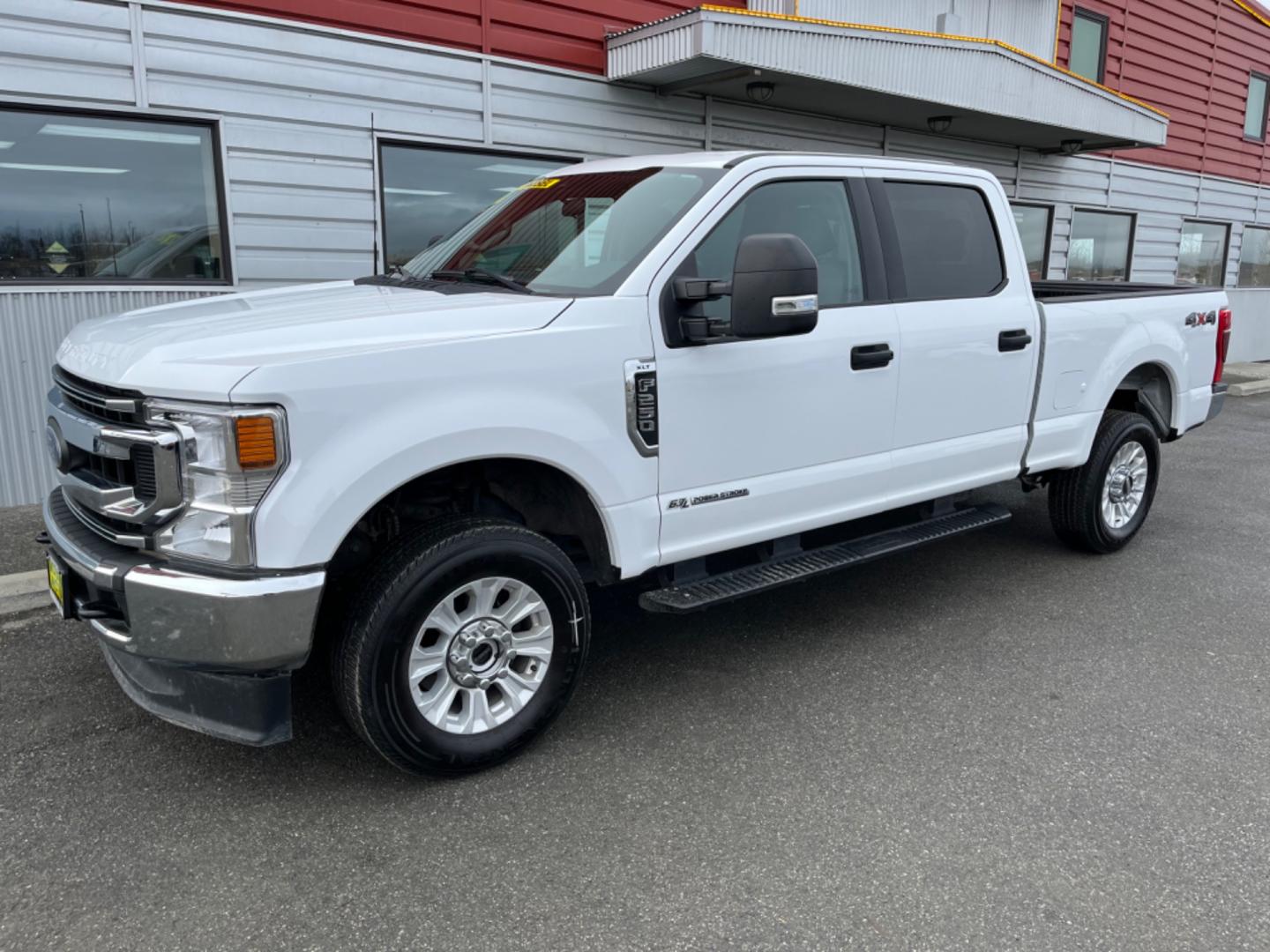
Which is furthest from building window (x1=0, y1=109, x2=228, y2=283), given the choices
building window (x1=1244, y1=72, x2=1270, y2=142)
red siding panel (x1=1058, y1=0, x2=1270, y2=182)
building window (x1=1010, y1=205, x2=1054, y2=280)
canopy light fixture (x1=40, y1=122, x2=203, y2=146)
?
building window (x1=1244, y1=72, x2=1270, y2=142)

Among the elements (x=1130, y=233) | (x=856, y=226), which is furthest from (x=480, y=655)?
(x=1130, y=233)

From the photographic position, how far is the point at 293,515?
2.69 m

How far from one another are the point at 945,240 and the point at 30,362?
5483mm

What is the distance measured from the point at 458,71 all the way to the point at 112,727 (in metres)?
5.59

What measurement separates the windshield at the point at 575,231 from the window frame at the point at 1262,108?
16396mm

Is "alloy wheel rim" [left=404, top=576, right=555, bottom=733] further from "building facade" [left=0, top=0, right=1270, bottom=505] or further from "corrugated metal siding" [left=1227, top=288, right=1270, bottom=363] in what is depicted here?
"corrugated metal siding" [left=1227, top=288, right=1270, bottom=363]

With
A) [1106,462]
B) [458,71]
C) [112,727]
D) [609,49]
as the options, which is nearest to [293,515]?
[112,727]

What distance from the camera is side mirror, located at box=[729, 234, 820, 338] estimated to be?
3.24 m

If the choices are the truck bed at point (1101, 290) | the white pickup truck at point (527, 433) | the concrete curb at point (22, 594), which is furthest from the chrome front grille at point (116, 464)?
the truck bed at point (1101, 290)

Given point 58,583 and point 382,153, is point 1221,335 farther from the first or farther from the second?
point 58,583

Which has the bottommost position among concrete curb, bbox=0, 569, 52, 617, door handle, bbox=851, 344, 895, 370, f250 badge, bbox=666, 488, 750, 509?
concrete curb, bbox=0, 569, 52, 617

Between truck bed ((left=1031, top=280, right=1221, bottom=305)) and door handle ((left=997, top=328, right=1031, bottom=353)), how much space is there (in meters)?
0.57

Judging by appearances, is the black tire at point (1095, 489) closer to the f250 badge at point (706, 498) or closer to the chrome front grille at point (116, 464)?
the f250 badge at point (706, 498)

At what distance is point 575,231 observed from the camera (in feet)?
12.4
